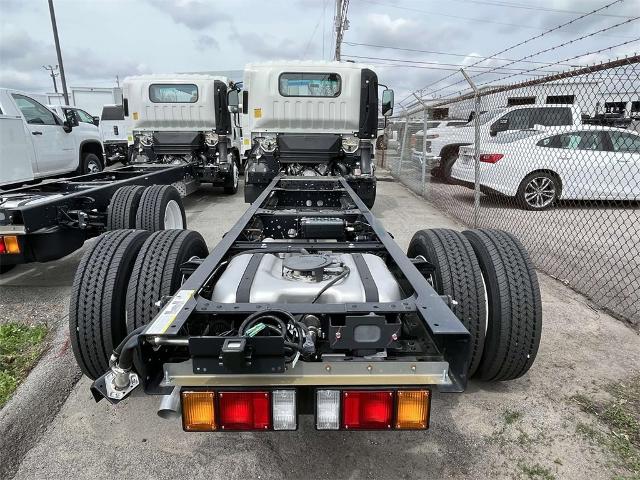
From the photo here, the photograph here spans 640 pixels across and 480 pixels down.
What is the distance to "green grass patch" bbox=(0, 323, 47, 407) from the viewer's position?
8.89ft

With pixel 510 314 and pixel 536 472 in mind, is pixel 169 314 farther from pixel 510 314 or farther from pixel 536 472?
pixel 536 472

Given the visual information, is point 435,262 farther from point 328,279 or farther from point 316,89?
point 316,89

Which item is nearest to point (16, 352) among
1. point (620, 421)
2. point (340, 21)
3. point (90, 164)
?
point (620, 421)

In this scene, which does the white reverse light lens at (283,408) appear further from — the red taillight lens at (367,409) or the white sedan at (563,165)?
the white sedan at (563,165)

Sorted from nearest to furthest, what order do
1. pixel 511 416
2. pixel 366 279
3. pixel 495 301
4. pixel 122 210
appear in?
pixel 366 279, pixel 495 301, pixel 511 416, pixel 122 210

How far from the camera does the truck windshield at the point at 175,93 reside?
358 inches

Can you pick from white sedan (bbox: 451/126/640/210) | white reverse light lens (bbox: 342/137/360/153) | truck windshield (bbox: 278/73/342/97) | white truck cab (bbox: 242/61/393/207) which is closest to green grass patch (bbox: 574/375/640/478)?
white truck cab (bbox: 242/61/393/207)

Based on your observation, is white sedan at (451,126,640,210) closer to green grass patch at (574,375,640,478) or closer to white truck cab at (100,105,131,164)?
green grass patch at (574,375,640,478)

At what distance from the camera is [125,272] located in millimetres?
2342

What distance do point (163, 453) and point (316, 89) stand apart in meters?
6.37

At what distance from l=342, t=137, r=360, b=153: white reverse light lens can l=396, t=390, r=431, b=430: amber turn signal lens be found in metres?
6.21

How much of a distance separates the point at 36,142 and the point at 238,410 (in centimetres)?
851

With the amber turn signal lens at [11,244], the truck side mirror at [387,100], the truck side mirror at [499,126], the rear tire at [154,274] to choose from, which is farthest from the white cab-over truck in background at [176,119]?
the rear tire at [154,274]

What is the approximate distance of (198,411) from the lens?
160 centimetres
